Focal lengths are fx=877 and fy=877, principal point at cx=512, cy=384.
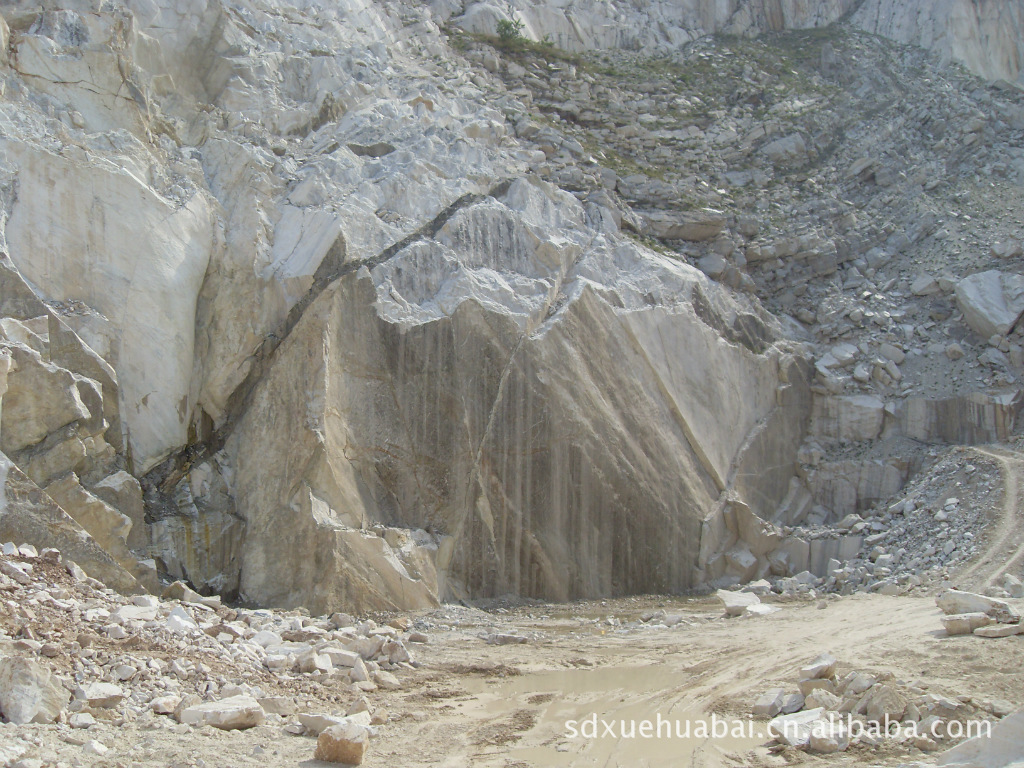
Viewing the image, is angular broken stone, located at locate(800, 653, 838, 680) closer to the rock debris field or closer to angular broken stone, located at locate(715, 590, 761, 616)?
the rock debris field

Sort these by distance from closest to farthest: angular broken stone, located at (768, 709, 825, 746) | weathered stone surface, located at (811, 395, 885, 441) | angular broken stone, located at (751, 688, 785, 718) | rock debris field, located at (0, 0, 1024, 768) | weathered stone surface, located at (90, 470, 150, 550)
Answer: angular broken stone, located at (768, 709, 825, 746), rock debris field, located at (0, 0, 1024, 768), angular broken stone, located at (751, 688, 785, 718), weathered stone surface, located at (90, 470, 150, 550), weathered stone surface, located at (811, 395, 885, 441)

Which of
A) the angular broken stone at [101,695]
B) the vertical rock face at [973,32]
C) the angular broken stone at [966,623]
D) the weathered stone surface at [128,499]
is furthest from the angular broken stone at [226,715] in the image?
A: the vertical rock face at [973,32]

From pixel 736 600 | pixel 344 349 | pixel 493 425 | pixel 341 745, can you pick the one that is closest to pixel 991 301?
pixel 736 600

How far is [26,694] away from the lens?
19.1ft

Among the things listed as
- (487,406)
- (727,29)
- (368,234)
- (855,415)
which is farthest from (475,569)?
(727,29)

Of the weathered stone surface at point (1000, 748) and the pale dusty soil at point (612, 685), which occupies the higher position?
the weathered stone surface at point (1000, 748)

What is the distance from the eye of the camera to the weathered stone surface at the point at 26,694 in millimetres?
5738

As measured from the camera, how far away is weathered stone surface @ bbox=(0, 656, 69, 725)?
574cm

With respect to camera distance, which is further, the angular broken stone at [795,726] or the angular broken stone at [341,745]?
the angular broken stone at [795,726]

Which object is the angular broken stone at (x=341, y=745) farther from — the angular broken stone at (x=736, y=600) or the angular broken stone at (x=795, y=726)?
the angular broken stone at (x=736, y=600)

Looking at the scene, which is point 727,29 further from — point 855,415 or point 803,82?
point 855,415

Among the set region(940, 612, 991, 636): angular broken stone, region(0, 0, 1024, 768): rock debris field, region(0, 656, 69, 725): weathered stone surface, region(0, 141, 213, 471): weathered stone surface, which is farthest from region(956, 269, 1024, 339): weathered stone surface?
region(0, 656, 69, 725): weathered stone surface

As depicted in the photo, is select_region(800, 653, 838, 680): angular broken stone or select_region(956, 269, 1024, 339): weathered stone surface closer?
select_region(800, 653, 838, 680): angular broken stone

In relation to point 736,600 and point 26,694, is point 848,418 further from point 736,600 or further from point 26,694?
point 26,694
